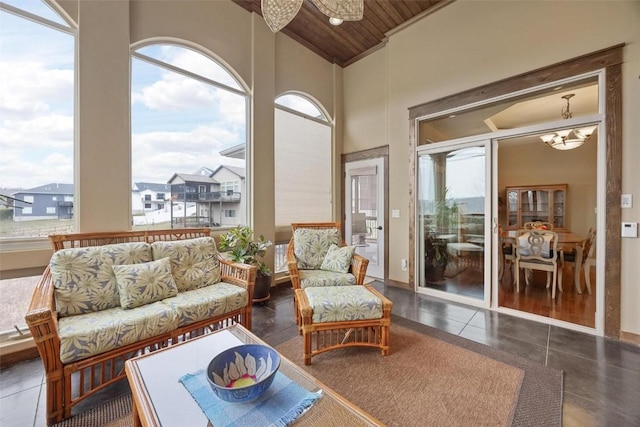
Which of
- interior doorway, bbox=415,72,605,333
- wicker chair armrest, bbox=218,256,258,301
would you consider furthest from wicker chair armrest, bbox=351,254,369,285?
interior doorway, bbox=415,72,605,333

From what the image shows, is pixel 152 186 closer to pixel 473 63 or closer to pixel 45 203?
pixel 45 203

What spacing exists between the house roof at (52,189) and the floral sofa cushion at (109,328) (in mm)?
1233

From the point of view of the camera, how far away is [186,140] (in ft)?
10.4

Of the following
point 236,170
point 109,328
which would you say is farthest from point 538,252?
point 109,328

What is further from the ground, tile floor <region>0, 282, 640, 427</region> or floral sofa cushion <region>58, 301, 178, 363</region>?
floral sofa cushion <region>58, 301, 178, 363</region>

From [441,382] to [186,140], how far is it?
11.6 feet

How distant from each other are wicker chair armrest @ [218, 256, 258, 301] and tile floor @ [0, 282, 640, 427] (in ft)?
1.70

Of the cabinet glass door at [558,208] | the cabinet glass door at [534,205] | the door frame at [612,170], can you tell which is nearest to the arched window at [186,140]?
the door frame at [612,170]

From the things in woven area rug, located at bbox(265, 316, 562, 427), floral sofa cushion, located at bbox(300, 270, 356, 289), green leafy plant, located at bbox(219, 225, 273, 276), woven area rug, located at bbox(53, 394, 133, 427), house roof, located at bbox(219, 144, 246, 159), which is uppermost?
house roof, located at bbox(219, 144, 246, 159)

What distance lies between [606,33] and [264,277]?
437cm

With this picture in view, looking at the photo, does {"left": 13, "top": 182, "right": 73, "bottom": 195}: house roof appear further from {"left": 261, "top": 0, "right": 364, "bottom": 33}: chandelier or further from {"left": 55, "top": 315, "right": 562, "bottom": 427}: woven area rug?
{"left": 261, "top": 0, "right": 364, "bottom": 33}: chandelier

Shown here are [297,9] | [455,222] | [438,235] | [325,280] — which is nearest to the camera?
[297,9]

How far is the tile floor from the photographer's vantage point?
158cm

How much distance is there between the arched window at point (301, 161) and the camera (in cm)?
420
